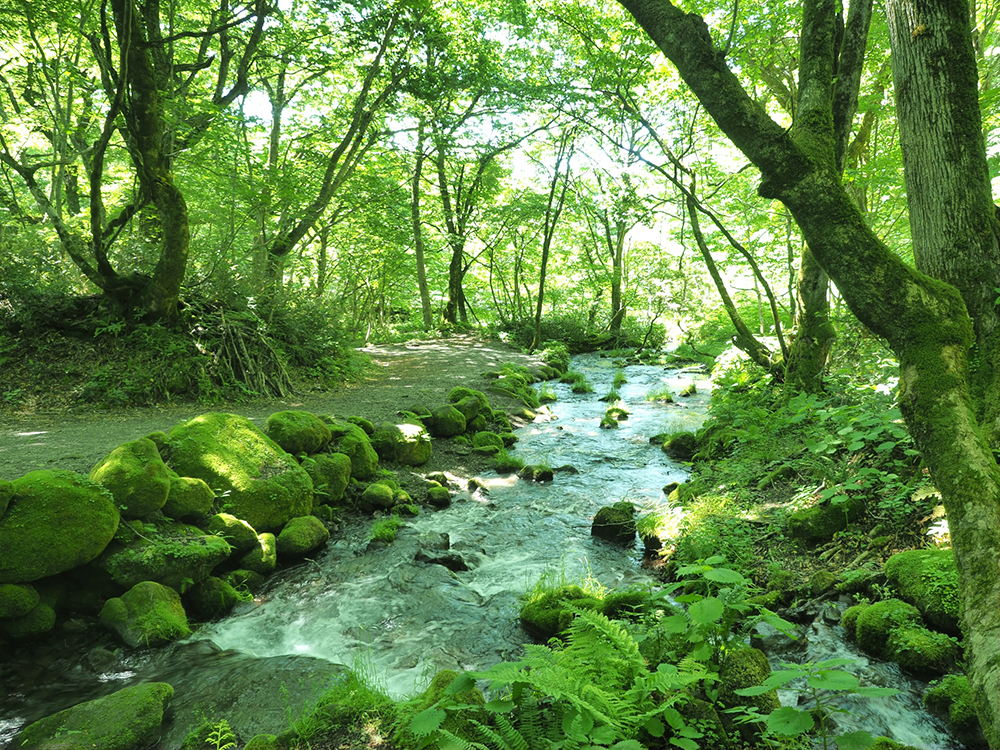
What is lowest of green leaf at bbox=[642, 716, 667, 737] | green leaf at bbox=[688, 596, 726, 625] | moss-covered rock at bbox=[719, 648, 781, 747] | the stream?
the stream

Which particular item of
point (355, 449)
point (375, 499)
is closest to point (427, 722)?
point (375, 499)

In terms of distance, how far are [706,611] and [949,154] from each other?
2.73m

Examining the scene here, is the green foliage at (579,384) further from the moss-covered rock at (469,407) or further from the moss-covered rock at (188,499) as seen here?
the moss-covered rock at (188,499)

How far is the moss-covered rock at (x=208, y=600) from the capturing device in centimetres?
402

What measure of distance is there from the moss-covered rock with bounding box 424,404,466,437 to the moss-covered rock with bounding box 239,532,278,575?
398cm

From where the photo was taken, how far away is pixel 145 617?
360 cm

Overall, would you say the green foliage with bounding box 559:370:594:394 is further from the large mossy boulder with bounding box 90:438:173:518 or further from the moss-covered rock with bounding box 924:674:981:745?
the moss-covered rock with bounding box 924:674:981:745

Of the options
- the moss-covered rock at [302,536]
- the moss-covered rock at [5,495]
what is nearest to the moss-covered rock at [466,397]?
the moss-covered rock at [302,536]

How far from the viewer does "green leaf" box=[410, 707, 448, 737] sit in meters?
1.78

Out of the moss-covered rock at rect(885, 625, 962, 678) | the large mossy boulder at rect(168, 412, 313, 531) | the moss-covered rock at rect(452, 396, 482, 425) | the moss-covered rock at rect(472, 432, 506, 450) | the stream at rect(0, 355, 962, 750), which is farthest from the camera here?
the moss-covered rock at rect(452, 396, 482, 425)

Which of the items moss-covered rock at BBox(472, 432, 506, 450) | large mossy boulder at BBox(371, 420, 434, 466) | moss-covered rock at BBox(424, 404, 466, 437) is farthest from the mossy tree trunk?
moss-covered rock at BBox(424, 404, 466, 437)

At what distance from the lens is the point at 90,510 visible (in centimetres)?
371

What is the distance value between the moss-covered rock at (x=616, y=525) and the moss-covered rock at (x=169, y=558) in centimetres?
363

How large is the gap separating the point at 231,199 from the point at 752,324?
16.7 m
